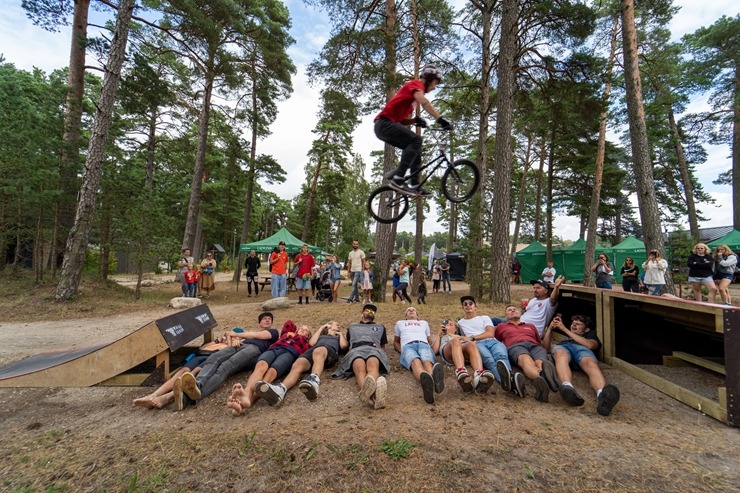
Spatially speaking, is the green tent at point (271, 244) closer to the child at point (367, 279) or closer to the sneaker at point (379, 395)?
the child at point (367, 279)

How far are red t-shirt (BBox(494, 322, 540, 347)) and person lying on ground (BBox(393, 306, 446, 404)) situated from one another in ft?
3.49

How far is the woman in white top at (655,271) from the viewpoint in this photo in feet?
26.3

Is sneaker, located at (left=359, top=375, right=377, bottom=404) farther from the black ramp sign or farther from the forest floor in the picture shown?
the black ramp sign

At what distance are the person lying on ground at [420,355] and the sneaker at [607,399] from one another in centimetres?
164

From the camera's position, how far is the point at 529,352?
456 centimetres

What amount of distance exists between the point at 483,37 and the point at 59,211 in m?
14.6

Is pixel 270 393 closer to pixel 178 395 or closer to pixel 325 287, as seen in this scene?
pixel 178 395

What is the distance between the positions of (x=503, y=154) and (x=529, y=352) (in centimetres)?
620

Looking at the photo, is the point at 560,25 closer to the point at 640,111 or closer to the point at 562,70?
the point at 562,70

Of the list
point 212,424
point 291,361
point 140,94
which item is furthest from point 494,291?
point 140,94

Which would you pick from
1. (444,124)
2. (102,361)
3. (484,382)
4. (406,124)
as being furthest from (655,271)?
(102,361)

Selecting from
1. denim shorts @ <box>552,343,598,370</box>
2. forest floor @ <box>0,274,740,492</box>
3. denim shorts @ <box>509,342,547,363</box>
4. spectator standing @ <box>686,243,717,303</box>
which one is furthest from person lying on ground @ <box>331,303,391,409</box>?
spectator standing @ <box>686,243,717,303</box>

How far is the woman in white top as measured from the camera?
8.03 meters

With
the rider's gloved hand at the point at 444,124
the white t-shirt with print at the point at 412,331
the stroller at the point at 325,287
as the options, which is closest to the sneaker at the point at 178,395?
the white t-shirt with print at the point at 412,331
